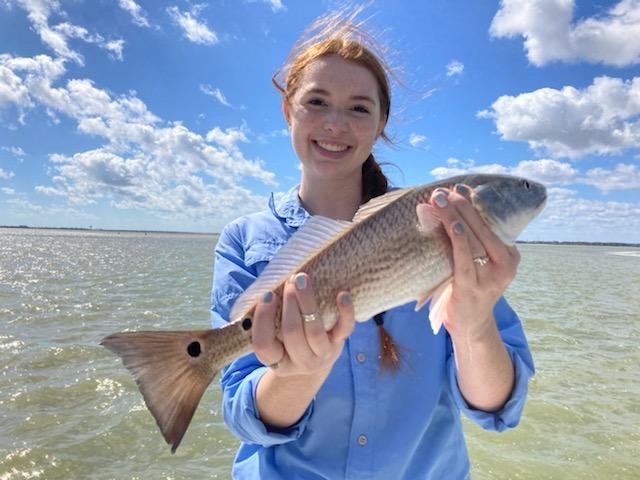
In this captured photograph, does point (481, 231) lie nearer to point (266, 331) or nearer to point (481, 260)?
point (481, 260)

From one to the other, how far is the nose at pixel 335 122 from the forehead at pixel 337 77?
0.54ft

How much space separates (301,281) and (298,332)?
0.27 metres

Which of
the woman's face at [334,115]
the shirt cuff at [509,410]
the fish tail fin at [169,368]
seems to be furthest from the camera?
the woman's face at [334,115]

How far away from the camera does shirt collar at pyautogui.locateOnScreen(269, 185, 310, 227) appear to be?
3.23 m

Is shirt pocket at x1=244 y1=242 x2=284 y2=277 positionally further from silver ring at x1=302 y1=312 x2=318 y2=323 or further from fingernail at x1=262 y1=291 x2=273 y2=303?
silver ring at x1=302 y1=312 x2=318 y2=323

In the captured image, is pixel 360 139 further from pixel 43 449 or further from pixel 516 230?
pixel 43 449

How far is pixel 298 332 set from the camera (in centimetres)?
240

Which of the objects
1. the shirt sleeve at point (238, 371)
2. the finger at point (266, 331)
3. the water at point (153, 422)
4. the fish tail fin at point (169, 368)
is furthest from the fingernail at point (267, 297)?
the water at point (153, 422)

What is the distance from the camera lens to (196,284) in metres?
20.9

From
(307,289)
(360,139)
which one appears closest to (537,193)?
(360,139)

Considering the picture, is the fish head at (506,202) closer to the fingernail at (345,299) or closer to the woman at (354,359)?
the woman at (354,359)

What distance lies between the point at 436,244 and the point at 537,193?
0.74m

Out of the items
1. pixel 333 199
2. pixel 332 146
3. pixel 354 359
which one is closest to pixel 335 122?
pixel 332 146

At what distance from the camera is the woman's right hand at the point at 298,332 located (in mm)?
2396
